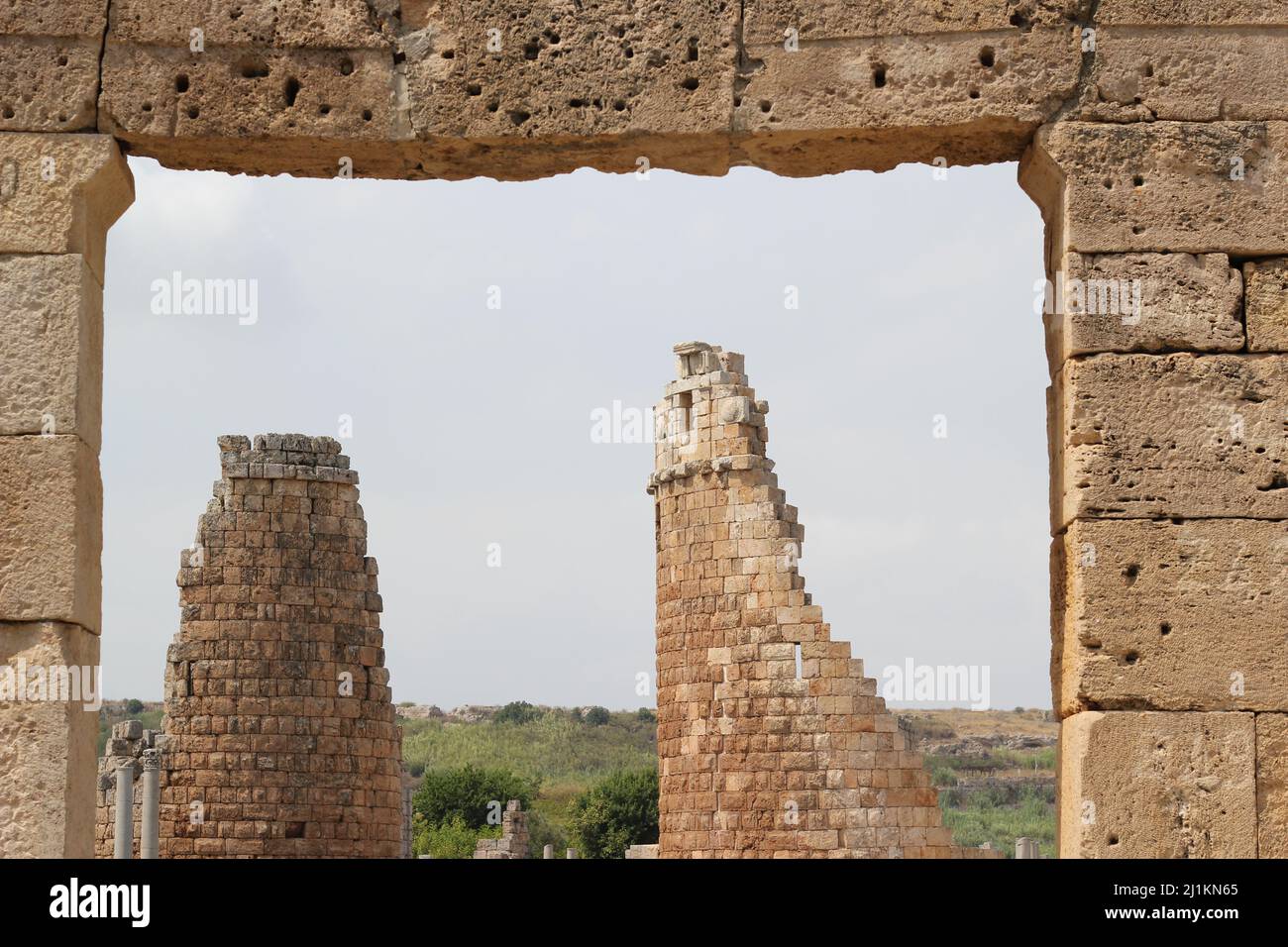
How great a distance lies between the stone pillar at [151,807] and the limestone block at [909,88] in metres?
9.33

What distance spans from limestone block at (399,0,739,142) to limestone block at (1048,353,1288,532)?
1890mm

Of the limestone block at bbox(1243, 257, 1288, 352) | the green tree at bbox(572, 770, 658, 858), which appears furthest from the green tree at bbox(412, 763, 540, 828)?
the limestone block at bbox(1243, 257, 1288, 352)

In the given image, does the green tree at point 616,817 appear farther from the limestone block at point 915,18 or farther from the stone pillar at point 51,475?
the limestone block at point 915,18

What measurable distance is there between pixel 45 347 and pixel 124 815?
9.14m

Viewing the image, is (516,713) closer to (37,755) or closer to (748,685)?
(748,685)

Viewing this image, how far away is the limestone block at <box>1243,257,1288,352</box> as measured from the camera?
25.5 feet

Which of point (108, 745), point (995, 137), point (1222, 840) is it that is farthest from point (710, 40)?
point (108, 745)

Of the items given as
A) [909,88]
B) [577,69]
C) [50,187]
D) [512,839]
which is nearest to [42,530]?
[50,187]

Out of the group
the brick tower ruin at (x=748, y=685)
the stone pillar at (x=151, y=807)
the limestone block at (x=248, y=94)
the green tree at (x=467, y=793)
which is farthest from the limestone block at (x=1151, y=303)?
the green tree at (x=467, y=793)

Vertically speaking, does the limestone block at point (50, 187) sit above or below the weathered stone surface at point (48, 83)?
below

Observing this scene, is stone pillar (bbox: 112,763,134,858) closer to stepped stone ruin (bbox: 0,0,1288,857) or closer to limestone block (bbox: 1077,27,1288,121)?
stepped stone ruin (bbox: 0,0,1288,857)

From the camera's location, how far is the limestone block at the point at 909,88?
26.0 feet

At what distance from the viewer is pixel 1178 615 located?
757cm
